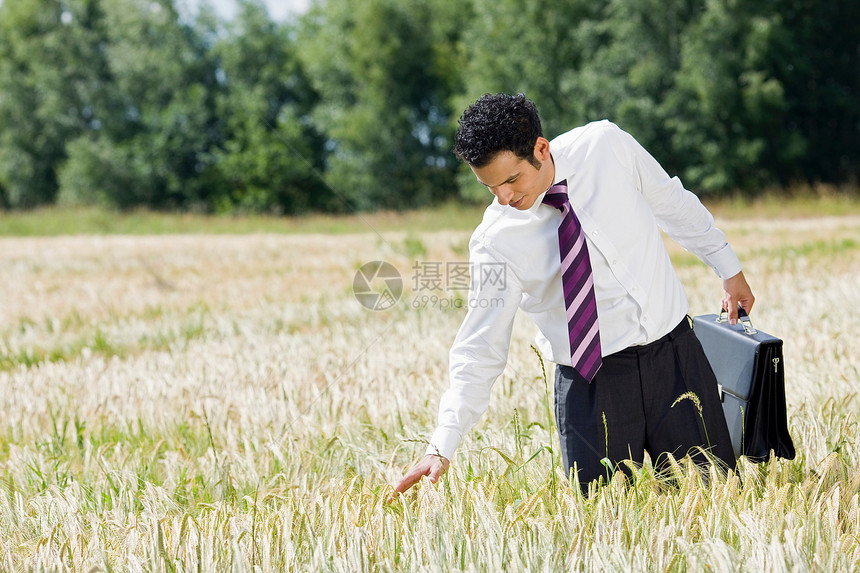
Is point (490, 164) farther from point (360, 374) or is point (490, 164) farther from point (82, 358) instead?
point (82, 358)

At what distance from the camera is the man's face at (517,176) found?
89.4 inches

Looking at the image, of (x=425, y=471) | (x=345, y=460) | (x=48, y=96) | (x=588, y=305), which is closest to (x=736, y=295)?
(x=588, y=305)

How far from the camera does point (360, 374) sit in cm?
454

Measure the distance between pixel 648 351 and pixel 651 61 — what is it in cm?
2308

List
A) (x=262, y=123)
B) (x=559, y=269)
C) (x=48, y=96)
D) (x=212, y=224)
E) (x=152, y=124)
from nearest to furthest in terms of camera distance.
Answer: (x=559, y=269), (x=212, y=224), (x=262, y=123), (x=152, y=124), (x=48, y=96)

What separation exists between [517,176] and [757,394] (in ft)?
4.02

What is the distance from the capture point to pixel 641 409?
262cm

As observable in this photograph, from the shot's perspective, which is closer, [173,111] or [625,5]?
[625,5]

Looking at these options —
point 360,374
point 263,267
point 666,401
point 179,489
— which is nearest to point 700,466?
point 666,401

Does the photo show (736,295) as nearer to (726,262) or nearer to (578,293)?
(726,262)

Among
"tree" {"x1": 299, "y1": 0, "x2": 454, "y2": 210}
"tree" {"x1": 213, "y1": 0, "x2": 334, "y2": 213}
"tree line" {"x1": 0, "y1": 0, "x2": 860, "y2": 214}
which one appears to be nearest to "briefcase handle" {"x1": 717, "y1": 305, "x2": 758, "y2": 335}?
"tree line" {"x1": 0, "y1": 0, "x2": 860, "y2": 214}

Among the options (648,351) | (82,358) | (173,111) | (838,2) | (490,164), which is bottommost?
(82,358)

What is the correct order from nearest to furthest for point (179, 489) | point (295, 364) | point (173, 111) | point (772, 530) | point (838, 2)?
point (772, 530), point (179, 489), point (295, 364), point (838, 2), point (173, 111)

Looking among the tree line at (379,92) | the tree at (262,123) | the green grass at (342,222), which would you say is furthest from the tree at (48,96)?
the green grass at (342,222)
